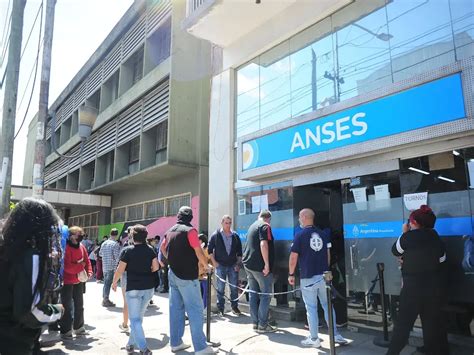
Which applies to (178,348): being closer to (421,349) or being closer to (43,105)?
(421,349)

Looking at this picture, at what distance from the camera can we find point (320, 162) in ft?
21.2

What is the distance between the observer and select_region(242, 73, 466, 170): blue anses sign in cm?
491

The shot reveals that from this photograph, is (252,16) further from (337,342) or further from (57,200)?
(57,200)

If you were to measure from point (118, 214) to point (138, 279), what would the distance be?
15644mm

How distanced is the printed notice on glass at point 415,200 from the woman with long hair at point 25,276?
4.65 m

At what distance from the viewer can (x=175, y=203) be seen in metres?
15.3

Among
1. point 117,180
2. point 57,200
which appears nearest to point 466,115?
point 117,180

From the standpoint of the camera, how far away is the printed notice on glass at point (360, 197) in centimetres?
607

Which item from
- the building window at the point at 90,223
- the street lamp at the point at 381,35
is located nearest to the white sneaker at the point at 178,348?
the street lamp at the point at 381,35

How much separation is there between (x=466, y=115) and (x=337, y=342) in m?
3.44

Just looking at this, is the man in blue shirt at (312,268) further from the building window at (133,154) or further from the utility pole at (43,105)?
the building window at (133,154)

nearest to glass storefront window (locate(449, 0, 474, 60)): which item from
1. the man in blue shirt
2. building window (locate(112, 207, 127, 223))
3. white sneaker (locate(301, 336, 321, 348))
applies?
the man in blue shirt

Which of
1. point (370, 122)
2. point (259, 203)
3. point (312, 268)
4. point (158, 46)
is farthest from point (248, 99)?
point (158, 46)

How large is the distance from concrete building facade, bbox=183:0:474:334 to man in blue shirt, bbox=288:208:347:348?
0.97 metres
